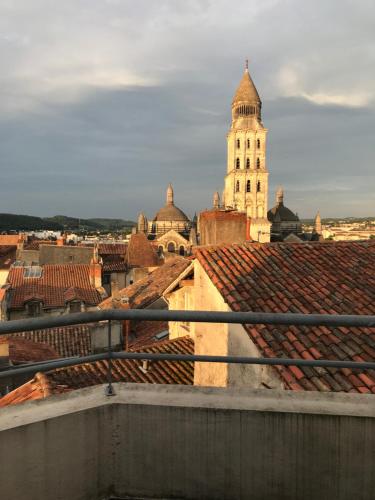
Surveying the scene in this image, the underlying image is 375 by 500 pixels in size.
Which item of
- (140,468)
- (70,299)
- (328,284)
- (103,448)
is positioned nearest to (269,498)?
(140,468)

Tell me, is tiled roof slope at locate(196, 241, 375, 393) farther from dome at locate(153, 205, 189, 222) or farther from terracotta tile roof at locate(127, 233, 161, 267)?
dome at locate(153, 205, 189, 222)

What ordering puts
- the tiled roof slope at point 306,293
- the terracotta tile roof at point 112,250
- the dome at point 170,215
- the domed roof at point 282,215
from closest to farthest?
the tiled roof slope at point 306,293 → the terracotta tile roof at point 112,250 → the domed roof at point 282,215 → the dome at point 170,215

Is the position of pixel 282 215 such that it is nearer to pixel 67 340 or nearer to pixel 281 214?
pixel 281 214

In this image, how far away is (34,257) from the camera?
146ft

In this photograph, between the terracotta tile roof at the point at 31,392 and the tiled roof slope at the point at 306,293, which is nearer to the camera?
the tiled roof slope at the point at 306,293

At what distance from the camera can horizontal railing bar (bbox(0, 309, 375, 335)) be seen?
2486 mm

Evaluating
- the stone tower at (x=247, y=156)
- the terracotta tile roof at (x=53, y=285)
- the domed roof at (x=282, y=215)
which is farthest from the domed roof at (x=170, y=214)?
the terracotta tile roof at (x=53, y=285)

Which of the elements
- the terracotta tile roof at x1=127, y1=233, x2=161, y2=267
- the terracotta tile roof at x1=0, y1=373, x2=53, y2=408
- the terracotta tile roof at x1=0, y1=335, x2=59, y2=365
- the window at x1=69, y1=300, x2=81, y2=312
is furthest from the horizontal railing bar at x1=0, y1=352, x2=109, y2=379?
the terracotta tile roof at x1=127, y1=233, x2=161, y2=267

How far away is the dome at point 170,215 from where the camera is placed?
9381 cm

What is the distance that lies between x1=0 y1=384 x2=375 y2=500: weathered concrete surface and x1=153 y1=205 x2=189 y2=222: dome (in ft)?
298

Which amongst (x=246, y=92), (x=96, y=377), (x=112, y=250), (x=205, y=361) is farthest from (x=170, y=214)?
(x=205, y=361)

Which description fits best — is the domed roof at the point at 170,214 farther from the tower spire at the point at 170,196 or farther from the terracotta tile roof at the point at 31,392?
the terracotta tile roof at the point at 31,392

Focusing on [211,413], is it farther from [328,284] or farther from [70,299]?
[70,299]

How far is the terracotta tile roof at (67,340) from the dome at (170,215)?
76.4 m
